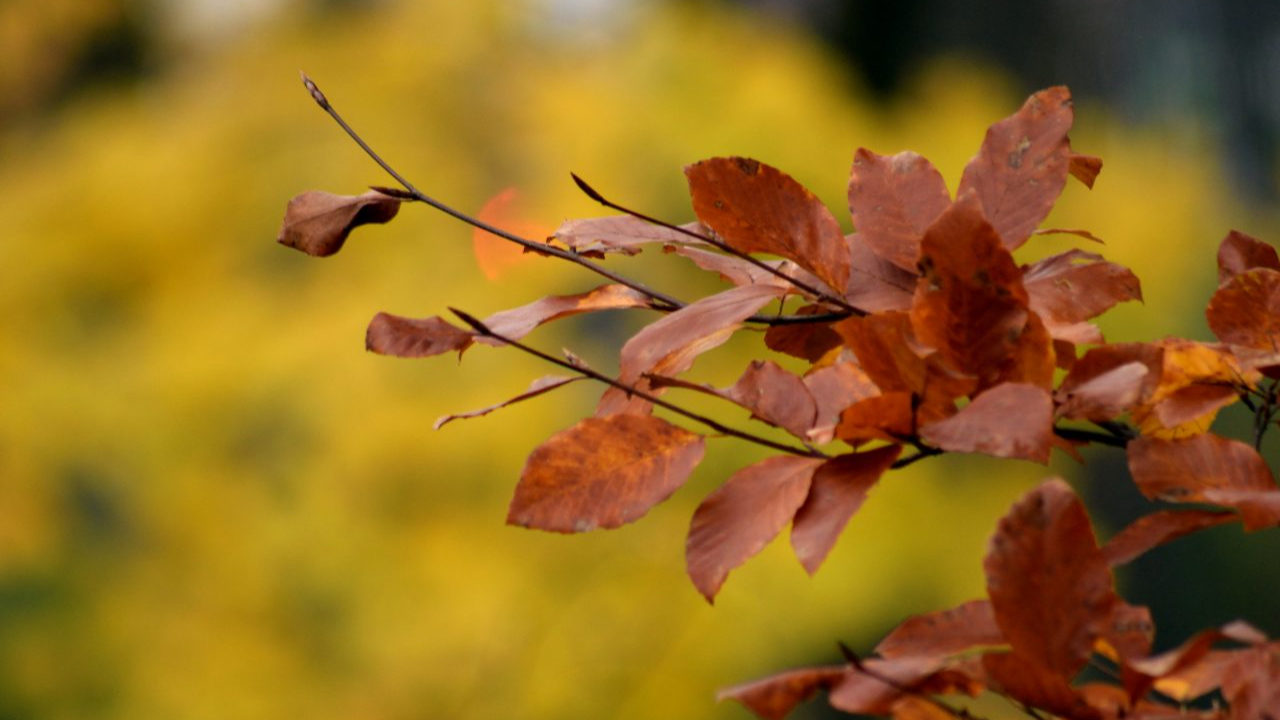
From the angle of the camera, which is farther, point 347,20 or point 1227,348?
point 347,20

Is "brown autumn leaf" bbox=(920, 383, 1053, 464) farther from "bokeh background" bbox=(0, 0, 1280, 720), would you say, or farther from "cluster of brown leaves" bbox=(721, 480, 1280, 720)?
"bokeh background" bbox=(0, 0, 1280, 720)

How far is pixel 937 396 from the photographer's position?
43 cm

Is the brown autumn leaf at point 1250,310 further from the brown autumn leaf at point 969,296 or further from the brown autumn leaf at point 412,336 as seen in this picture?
the brown autumn leaf at point 412,336

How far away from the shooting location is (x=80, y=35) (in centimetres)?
418

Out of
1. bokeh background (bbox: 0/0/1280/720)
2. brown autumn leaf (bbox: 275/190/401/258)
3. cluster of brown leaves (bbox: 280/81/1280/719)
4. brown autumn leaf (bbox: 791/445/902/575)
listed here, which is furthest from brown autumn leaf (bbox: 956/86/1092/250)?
bokeh background (bbox: 0/0/1280/720)

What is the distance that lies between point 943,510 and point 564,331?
0.83 meters

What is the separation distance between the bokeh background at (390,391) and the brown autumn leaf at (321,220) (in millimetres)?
1664

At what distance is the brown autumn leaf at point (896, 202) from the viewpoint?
495mm

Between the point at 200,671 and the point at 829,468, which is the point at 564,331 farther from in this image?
the point at 829,468

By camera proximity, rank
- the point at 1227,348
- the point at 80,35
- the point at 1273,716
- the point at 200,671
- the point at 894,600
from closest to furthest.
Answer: the point at 1273,716 < the point at 1227,348 < the point at 200,671 < the point at 894,600 < the point at 80,35

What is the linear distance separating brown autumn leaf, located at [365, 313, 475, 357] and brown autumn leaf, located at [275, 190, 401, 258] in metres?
0.04

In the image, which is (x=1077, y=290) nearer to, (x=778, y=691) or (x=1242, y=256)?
(x=1242, y=256)

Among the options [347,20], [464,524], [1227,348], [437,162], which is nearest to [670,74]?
[437,162]

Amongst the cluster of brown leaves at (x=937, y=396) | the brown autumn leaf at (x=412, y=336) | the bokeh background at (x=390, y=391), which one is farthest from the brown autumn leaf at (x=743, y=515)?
the bokeh background at (x=390, y=391)
